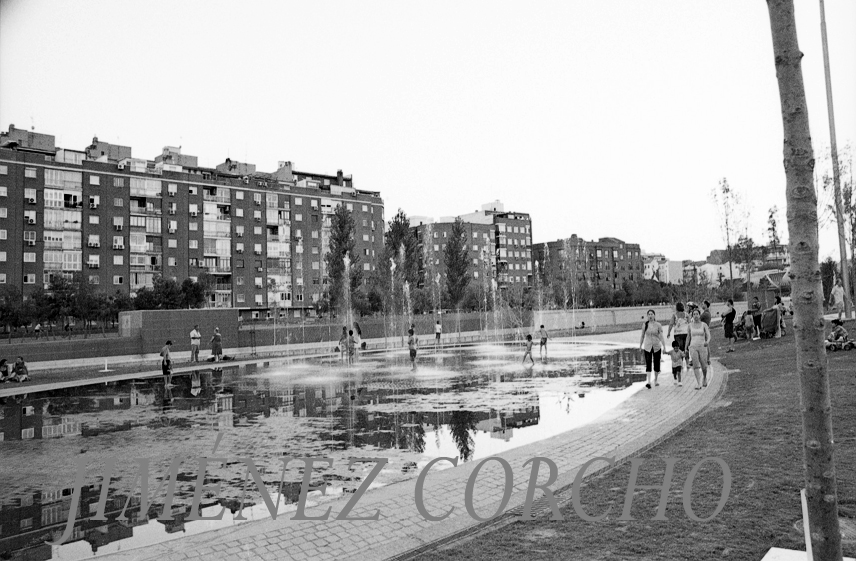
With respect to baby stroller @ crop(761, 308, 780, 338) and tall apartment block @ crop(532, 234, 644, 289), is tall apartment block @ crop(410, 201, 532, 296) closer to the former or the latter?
tall apartment block @ crop(532, 234, 644, 289)

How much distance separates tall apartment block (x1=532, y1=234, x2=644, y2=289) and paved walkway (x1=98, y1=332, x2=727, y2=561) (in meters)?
125

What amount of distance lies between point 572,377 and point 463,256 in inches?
2443

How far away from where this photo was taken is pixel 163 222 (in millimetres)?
76750

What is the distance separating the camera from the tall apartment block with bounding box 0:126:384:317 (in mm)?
68000

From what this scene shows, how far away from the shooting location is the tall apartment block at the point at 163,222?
68000mm

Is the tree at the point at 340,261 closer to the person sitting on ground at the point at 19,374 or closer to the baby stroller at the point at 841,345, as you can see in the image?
the person sitting on ground at the point at 19,374

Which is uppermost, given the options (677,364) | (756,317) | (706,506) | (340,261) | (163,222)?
(163,222)

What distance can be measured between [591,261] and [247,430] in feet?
472

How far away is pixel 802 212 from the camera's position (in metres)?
3.31

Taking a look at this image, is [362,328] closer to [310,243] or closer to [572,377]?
[572,377]

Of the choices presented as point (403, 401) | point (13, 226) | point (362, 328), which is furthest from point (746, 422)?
point (13, 226)

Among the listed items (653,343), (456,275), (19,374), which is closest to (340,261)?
(456,275)

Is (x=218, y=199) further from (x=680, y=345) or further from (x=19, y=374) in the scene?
(x=680, y=345)

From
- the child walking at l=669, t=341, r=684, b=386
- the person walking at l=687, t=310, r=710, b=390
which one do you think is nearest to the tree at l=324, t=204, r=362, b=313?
the child walking at l=669, t=341, r=684, b=386
